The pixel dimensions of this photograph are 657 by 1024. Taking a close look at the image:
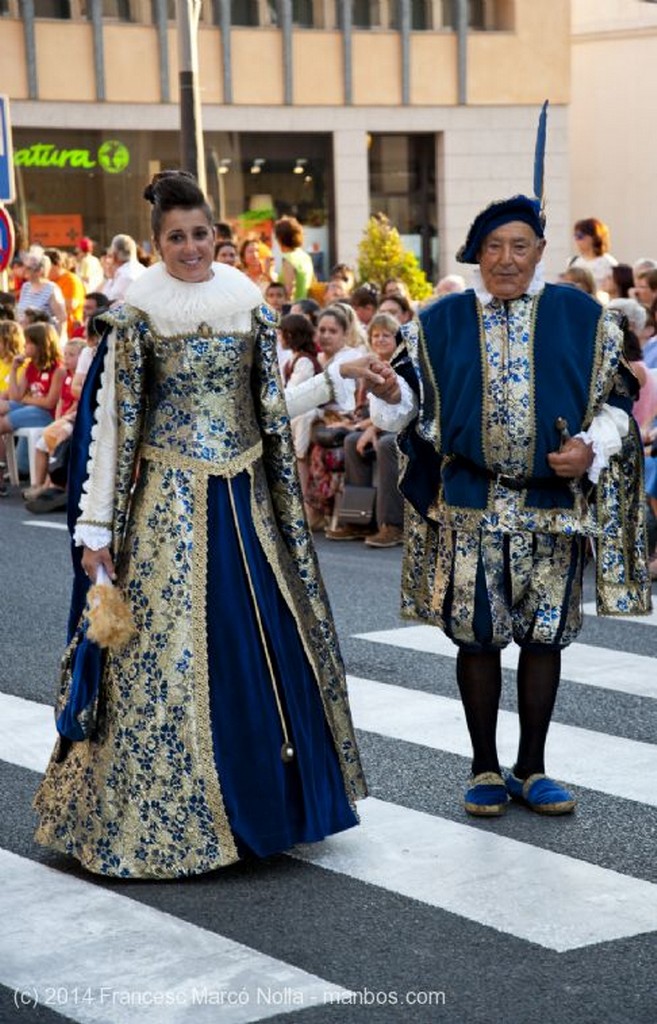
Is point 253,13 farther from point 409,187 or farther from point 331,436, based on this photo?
point 331,436

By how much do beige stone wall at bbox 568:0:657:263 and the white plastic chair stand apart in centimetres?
2526

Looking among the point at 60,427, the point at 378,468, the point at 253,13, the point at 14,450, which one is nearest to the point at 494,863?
the point at 378,468

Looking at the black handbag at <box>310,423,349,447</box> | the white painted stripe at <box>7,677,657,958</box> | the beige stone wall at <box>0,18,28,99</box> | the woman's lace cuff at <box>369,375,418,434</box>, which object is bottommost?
the white painted stripe at <box>7,677,657,958</box>

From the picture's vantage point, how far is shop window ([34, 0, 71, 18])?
32.2 meters

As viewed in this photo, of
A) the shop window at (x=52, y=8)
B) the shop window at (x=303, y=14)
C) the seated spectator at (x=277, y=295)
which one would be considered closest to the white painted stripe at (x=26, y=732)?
the seated spectator at (x=277, y=295)

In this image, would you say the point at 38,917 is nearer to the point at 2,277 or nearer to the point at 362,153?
the point at 2,277

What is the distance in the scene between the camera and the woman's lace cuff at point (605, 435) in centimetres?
546

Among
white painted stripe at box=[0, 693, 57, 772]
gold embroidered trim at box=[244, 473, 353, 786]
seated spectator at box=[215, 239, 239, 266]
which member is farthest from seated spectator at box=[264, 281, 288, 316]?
gold embroidered trim at box=[244, 473, 353, 786]

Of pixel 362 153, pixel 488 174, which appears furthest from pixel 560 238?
pixel 362 153

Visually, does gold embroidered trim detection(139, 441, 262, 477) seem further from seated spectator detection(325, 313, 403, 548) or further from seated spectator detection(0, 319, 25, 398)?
seated spectator detection(0, 319, 25, 398)

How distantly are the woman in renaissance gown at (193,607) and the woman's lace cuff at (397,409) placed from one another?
349mm

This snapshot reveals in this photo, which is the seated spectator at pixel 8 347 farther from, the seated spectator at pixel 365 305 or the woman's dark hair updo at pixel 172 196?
the woman's dark hair updo at pixel 172 196

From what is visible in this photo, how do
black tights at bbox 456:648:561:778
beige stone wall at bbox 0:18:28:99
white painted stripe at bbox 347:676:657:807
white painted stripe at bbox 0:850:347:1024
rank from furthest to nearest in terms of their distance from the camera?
1. beige stone wall at bbox 0:18:28:99
2. white painted stripe at bbox 347:676:657:807
3. black tights at bbox 456:648:561:778
4. white painted stripe at bbox 0:850:347:1024

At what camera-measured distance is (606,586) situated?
575cm
